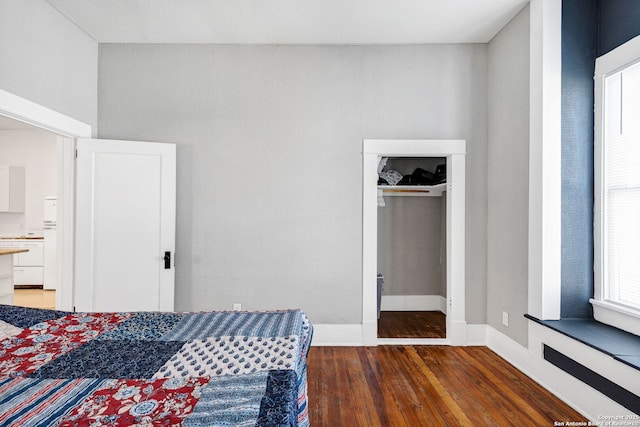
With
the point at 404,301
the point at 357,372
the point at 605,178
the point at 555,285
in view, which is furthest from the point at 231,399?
the point at 404,301

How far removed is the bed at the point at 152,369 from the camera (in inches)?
37.1

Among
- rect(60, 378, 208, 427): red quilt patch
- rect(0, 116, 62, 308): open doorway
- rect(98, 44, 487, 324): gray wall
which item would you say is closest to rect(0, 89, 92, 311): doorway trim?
rect(98, 44, 487, 324): gray wall

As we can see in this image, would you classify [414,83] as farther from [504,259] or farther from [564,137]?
[504,259]

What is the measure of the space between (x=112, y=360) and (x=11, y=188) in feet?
23.6

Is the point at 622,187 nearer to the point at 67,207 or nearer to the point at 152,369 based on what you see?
the point at 152,369

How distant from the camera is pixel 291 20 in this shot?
3.28 metres

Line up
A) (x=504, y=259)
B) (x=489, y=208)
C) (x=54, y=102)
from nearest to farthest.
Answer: (x=54, y=102) < (x=504, y=259) < (x=489, y=208)

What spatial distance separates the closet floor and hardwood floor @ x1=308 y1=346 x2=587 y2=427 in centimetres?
37

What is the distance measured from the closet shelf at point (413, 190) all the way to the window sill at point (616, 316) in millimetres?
2108

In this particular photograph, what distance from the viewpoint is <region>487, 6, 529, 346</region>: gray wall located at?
3.08 meters

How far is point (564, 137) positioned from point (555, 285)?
1.12m

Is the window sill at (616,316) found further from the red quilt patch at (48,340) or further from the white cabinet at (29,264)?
the white cabinet at (29,264)

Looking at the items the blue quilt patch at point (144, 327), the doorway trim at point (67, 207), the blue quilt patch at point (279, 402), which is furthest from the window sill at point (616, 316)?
the doorway trim at point (67, 207)

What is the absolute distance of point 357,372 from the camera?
9.95ft
